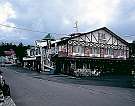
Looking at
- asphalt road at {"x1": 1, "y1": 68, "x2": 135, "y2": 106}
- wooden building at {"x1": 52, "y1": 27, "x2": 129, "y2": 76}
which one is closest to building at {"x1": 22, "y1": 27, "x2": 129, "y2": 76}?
wooden building at {"x1": 52, "y1": 27, "x2": 129, "y2": 76}

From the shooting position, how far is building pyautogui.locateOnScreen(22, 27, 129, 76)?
1914 inches

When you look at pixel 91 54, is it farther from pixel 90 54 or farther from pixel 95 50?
pixel 95 50

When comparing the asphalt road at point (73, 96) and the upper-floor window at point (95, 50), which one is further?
the upper-floor window at point (95, 50)

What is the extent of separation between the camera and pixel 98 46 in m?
51.9

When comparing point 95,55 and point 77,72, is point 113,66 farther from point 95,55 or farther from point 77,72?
point 77,72

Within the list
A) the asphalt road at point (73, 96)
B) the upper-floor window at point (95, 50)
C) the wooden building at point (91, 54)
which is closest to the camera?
the asphalt road at point (73, 96)

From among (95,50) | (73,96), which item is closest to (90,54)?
(95,50)

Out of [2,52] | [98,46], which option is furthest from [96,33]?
[2,52]

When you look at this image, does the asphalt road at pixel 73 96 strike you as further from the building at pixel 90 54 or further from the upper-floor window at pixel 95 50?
the upper-floor window at pixel 95 50

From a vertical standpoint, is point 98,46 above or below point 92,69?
above

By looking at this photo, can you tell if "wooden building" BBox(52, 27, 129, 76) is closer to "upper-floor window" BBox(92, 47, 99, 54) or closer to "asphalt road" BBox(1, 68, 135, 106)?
"upper-floor window" BBox(92, 47, 99, 54)

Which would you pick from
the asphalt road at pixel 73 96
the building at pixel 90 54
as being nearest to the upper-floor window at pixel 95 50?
the building at pixel 90 54

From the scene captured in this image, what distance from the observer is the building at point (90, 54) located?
4862 centimetres

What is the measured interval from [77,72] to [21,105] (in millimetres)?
32202
